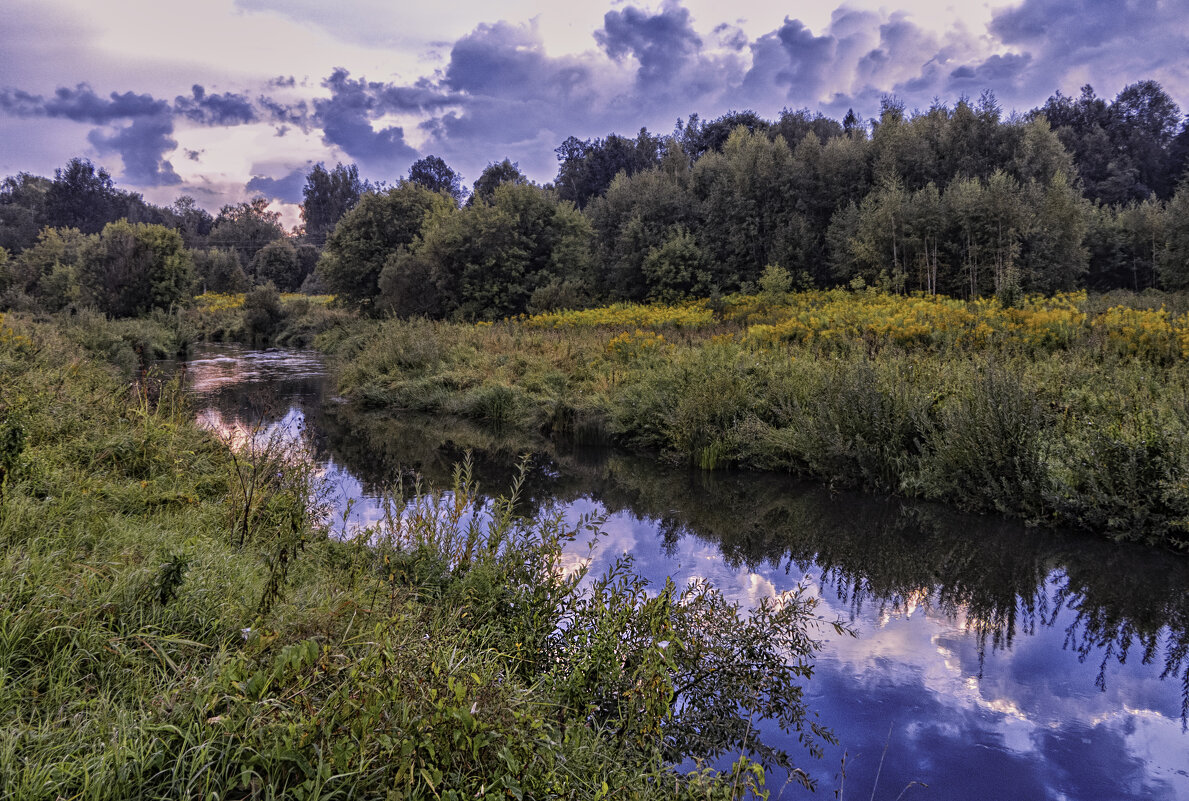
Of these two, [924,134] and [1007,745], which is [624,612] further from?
[924,134]

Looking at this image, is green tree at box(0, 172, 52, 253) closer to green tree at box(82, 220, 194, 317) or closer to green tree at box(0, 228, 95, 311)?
green tree at box(0, 228, 95, 311)

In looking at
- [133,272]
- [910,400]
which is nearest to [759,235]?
[910,400]

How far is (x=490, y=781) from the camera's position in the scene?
204 cm

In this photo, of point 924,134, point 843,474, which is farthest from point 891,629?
point 924,134

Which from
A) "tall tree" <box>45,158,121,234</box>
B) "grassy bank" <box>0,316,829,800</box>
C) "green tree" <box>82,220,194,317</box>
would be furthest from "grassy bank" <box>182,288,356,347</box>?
"tall tree" <box>45,158,121,234</box>

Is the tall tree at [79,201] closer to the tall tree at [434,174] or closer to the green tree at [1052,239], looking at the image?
the tall tree at [434,174]

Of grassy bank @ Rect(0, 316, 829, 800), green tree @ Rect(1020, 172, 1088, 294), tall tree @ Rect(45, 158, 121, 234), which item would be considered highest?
tall tree @ Rect(45, 158, 121, 234)

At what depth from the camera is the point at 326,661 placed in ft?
7.16

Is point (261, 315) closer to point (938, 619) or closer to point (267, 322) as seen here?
point (267, 322)

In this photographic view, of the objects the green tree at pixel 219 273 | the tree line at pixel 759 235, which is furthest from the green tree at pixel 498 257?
the green tree at pixel 219 273

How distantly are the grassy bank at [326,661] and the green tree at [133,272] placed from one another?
2656 cm

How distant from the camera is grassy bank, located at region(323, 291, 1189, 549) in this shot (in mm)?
5645

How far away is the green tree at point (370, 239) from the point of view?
93.7ft

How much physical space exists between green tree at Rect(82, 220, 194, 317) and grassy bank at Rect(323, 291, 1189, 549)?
18569 millimetres
